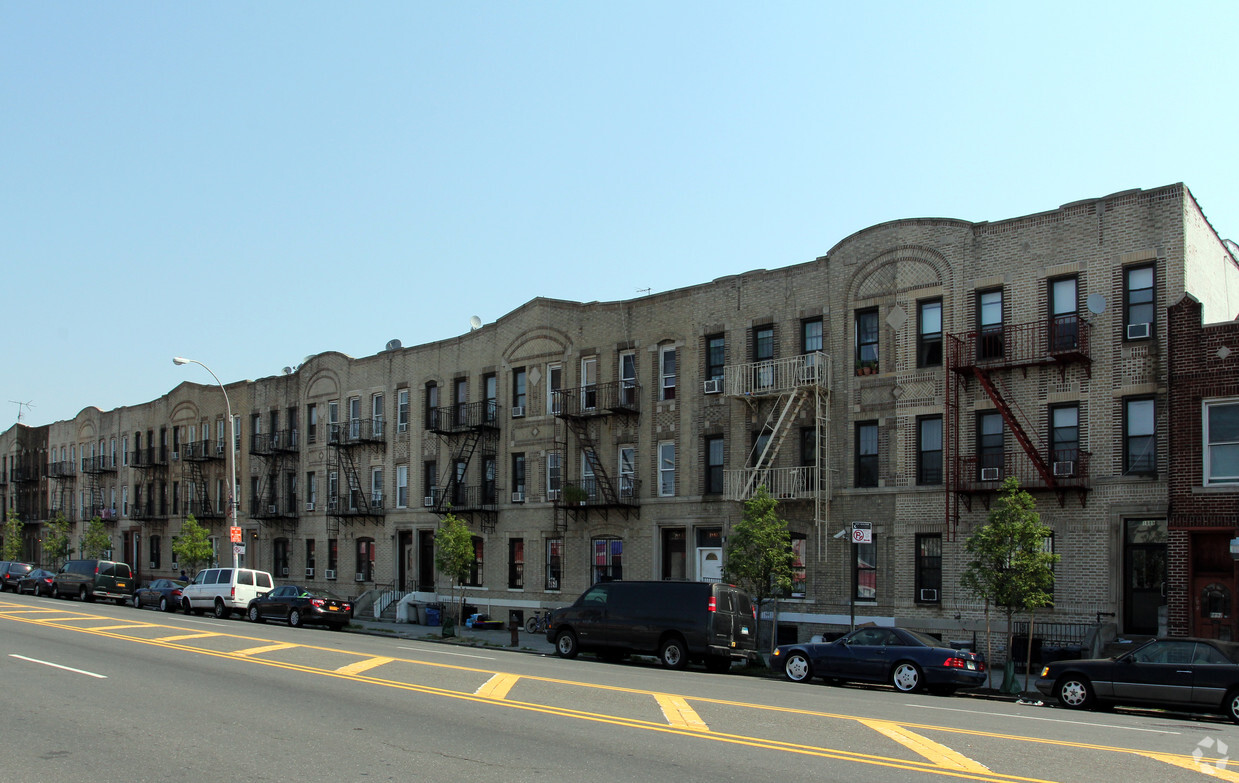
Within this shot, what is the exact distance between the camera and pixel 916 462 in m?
28.0

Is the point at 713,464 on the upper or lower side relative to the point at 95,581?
upper

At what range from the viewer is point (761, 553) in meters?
26.9

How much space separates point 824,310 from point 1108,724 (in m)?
16.6

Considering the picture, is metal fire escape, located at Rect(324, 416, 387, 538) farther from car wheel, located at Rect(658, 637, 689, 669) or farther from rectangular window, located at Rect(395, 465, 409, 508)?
car wheel, located at Rect(658, 637, 689, 669)

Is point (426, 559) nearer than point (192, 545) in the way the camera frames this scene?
Yes

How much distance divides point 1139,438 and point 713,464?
1224cm

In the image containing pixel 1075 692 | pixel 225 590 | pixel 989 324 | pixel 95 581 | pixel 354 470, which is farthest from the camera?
pixel 95 581

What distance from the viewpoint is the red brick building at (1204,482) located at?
22.7 metres

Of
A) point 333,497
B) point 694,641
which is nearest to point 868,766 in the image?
point 694,641

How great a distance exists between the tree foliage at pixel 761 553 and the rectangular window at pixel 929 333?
17.9 ft

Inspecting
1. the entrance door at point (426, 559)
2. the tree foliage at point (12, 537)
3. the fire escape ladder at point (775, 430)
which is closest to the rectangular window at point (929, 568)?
Answer: the fire escape ladder at point (775, 430)

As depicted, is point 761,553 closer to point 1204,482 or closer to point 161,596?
point 1204,482

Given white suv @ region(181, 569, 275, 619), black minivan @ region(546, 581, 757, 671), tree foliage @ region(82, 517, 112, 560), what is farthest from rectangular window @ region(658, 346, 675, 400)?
tree foliage @ region(82, 517, 112, 560)

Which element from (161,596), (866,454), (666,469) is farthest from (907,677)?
(161,596)
